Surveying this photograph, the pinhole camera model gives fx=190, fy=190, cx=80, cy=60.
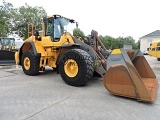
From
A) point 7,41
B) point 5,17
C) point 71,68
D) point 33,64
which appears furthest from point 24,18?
point 71,68

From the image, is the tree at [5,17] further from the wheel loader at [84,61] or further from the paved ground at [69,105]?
the paved ground at [69,105]

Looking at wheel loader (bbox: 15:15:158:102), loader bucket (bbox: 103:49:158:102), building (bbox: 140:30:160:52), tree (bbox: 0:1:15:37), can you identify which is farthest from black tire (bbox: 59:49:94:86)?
building (bbox: 140:30:160:52)

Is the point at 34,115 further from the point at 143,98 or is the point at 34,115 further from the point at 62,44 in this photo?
the point at 62,44

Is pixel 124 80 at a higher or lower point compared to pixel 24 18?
lower

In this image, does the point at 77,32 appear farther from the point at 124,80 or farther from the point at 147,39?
the point at 147,39

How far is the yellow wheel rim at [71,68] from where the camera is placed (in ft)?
17.4

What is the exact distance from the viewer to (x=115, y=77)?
13.7ft

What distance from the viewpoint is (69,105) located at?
12.3ft

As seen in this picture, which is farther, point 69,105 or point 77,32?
point 77,32

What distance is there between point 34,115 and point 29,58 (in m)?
4.09

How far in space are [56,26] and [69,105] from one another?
3573mm

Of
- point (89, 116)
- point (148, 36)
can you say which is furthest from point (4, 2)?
point (148, 36)

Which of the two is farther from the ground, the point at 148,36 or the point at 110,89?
the point at 148,36

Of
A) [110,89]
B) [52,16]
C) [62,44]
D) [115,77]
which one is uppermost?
[52,16]
